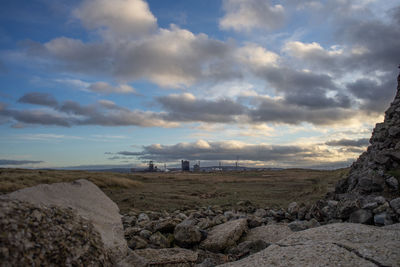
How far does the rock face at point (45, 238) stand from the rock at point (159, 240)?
249cm

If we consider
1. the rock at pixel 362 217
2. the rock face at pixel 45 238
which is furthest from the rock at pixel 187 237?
the rock at pixel 362 217

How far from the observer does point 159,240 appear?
513 cm

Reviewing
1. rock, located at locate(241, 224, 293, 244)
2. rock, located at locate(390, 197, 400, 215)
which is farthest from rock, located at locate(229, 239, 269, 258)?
rock, located at locate(390, 197, 400, 215)

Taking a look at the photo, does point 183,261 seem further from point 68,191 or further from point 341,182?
point 341,182

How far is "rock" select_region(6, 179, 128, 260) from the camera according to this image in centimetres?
331

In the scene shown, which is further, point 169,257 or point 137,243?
point 137,243

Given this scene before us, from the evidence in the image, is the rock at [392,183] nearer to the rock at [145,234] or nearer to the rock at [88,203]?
the rock at [145,234]

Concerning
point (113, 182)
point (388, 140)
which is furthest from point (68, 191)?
point (113, 182)

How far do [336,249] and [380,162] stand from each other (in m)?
5.35

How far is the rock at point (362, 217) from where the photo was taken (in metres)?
4.99

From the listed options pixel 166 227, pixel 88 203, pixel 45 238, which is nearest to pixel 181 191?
pixel 166 227

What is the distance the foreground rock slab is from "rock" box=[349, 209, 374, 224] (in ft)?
4.46

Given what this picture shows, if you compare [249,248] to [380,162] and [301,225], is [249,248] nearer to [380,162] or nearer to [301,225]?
[301,225]

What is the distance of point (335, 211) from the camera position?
5836 mm
